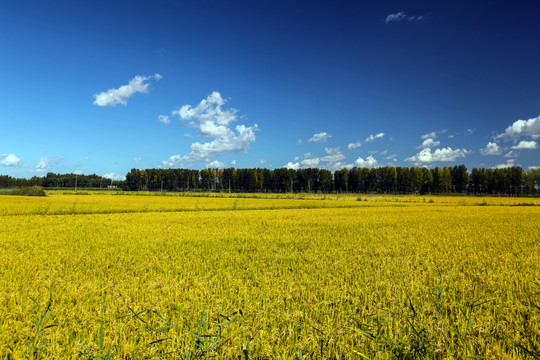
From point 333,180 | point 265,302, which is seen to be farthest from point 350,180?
point 265,302

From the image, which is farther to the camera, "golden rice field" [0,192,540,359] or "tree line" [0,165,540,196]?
A: "tree line" [0,165,540,196]

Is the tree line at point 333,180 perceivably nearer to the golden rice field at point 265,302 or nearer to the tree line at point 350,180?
the tree line at point 350,180

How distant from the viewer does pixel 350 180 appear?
144 metres

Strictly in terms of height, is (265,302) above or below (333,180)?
below

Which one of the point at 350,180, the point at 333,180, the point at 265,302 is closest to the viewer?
the point at 265,302

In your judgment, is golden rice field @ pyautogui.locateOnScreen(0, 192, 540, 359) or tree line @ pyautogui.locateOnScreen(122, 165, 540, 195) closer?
golden rice field @ pyautogui.locateOnScreen(0, 192, 540, 359)

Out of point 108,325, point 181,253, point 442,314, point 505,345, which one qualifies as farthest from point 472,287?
point 181,253

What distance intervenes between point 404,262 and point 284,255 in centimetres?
322

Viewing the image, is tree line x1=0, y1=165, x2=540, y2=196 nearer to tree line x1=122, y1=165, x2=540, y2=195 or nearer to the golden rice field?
tree line x1=122, y1=165, x2=540, y2=195

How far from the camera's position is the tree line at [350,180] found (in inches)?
4734

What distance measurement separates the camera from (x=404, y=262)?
689 cm

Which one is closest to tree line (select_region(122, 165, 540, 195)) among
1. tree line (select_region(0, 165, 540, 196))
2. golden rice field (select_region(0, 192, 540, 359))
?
tree line (select_region(0, 165, 540, 196))

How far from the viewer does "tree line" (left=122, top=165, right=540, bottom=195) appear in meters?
120

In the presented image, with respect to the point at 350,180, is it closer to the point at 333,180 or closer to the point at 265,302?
the point at 333,180
